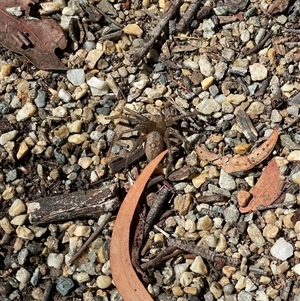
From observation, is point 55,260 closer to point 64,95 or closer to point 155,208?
point 155,208

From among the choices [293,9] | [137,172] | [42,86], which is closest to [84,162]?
[137,172]

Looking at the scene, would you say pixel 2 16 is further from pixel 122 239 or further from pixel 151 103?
pixel 122 239

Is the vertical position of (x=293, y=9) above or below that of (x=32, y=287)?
above

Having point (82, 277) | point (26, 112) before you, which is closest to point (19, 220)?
point (82, 277)

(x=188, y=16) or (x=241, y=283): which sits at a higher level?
(x=188, y=16)

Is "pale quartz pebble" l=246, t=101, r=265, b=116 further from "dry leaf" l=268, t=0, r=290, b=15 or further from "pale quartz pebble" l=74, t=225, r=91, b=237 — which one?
"pale quartz pebble" l=74, t=225, r=91, b=237

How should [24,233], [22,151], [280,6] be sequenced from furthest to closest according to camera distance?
[280,6] → [22,151] → [24,233]

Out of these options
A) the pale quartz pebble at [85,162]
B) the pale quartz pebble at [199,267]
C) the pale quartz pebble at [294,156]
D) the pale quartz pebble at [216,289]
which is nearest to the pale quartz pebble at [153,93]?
the pale quartz pebble at [85,162]
